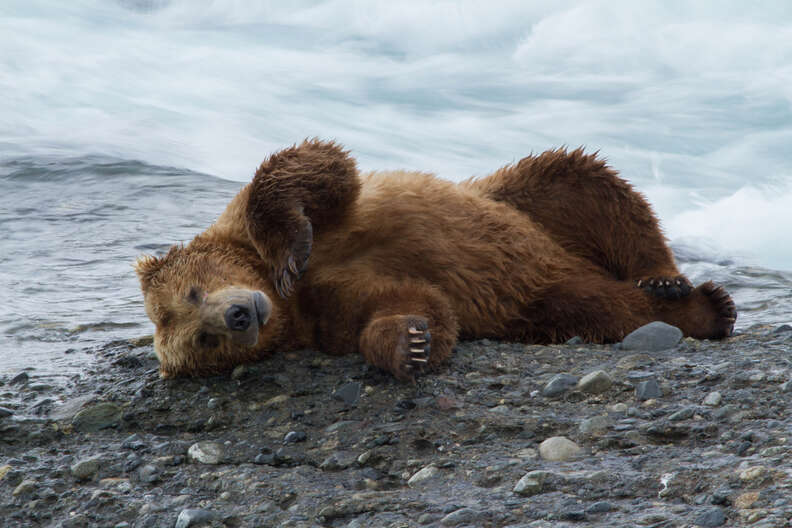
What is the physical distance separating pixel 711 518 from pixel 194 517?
1.78 meters

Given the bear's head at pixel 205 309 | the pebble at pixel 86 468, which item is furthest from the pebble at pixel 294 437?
the pebble at pixel 86 468

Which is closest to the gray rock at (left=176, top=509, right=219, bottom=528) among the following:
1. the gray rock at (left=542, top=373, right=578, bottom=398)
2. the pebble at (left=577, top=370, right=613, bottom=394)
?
the gray rock at (left=542, top=373, right=578, bottom=398)

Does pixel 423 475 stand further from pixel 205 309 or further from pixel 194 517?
pixel 205 309

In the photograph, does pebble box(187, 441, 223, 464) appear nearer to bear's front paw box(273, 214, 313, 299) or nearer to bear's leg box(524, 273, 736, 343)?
bear's front paw box(273, 214, 313, 299)

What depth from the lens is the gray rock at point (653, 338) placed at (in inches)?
191

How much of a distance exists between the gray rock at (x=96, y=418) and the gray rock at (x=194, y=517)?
1.34 meters

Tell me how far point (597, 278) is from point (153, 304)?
2613mm

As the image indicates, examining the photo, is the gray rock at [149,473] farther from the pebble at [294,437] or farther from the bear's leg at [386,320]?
the bear's leg at [386,320]

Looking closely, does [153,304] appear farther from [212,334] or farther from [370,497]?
[370,497]

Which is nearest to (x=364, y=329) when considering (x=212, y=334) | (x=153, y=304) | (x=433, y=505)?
(x=212, y=334)

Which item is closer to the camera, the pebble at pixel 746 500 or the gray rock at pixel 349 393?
the pebble at pixel 746 500

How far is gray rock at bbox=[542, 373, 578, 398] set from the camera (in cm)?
405

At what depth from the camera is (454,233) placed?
201 inches

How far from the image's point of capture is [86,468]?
12.6 feet
